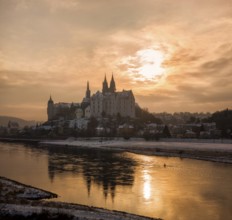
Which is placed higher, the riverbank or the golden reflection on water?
the riverbank

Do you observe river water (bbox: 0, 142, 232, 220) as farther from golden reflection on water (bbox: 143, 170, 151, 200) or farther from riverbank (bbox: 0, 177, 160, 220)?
riverbank (bbox: 0, 177, 160, 220)

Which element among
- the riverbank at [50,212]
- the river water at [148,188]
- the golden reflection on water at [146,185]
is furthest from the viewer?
the golden reflection on water at [146,185]

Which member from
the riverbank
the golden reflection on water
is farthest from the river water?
the riverbank

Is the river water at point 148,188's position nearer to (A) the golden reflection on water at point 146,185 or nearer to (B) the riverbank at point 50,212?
(A) the golden reflection on water at point 146,185

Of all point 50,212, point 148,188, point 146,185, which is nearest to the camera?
point 50,212

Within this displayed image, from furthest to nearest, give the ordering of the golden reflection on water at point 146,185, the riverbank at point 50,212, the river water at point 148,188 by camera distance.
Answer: the golden reflection on water at point 146,185 → the river water at point 148,188 → the riverbank at point 50,212

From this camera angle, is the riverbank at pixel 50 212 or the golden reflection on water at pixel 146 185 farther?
the golden reflection on water at pixel 146 185

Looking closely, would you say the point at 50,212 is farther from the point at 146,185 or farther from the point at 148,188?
the point at 146,185

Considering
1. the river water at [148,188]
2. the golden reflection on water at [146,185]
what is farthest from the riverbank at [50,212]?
the golden reflection on water at [146,185]

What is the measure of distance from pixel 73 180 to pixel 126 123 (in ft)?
497

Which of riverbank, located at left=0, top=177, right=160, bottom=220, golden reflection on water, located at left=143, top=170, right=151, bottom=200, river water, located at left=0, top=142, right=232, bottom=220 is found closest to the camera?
riverbank, located at left=0, top=177, right=160, bottom=220

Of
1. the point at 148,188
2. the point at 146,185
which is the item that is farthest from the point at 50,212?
the point at 146,185

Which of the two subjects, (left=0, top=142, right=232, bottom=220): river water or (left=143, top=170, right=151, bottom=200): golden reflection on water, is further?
(left=143, top=170, right=151, bottom=200): golden reflection on water

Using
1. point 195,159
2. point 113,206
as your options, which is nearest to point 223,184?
point 113,206
